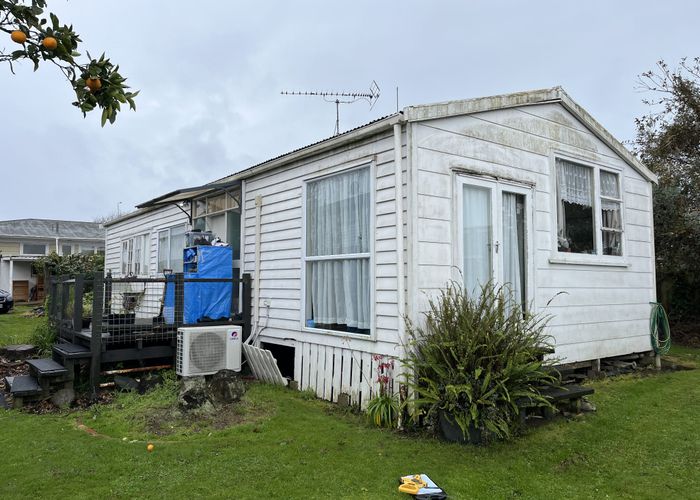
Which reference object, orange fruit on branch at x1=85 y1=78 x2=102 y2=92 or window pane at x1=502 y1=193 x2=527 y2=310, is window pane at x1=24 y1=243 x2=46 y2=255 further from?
orange fruit on branch at x1=85 y1=78 x2=102 y2=92

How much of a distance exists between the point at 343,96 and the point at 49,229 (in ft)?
90.2

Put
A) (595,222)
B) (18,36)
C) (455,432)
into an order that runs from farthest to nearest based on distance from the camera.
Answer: (595,222)
(455,432)
(18,36)

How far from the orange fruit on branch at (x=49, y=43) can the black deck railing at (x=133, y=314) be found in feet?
15.2

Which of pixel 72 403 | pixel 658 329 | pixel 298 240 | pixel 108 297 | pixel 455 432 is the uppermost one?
pixel 298 240

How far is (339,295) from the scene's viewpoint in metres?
5.64

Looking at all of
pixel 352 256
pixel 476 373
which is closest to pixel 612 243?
pixel 352 256

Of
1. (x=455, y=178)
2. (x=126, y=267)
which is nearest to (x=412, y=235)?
(x=455, y=178)

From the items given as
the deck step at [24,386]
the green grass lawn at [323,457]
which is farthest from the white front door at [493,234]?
the deck step at [24,386]

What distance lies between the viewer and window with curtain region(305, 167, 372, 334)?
5.34 m

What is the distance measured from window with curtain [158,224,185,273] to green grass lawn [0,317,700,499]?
201 inches

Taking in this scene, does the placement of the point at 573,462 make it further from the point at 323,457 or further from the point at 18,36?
the point at 18,36

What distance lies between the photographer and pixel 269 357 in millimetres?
6273

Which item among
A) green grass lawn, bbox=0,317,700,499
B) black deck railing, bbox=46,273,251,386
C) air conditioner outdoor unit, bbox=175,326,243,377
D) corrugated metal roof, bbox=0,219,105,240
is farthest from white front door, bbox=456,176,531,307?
corrugated metal roof, bbox=0,219,105,240

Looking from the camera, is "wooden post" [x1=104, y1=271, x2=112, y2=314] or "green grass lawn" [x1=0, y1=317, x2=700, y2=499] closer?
"green grass lawn" [x1=0, y1=317, x2=700, y2=499]
